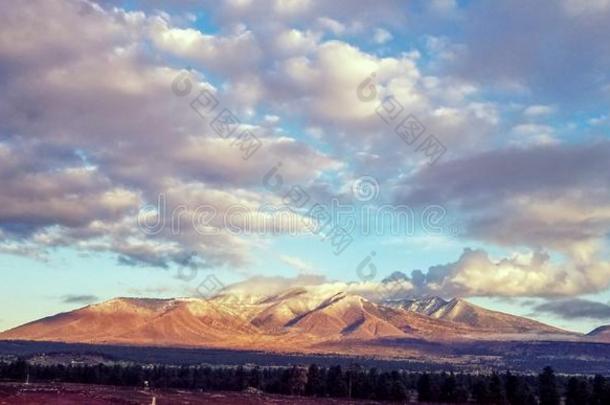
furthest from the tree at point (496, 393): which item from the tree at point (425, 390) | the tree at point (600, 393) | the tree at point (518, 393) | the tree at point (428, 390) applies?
the tree at point (600, 393)

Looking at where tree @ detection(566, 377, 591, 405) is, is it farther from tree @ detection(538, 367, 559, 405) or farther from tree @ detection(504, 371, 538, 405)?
tree @ detection(504, 371, 538, 405)

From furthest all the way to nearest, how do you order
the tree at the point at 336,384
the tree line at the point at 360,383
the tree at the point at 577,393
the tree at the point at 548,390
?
the tree at the point at 336,384, the tree line at the point at 360,383, the tree at the point at 548,390, the tree at the point at 577,393

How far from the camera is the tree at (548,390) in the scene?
12862 cm

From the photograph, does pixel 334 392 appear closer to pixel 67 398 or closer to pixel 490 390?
pixel 490 390

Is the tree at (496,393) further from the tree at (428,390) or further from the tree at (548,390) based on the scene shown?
the tree at (428,390)

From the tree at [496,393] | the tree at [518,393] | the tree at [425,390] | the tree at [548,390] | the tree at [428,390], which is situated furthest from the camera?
the tree at [425,390]

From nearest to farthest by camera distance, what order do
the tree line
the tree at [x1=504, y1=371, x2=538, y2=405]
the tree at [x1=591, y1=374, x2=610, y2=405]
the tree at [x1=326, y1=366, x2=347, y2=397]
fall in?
the tree at [x1=591, y1=374, x2=610, y2=405]
the tree at [x1=504, y1=371, x2=538, y2=405]
the tree line
the tree at [x1=326, y1=366, x2=347, y2=397]

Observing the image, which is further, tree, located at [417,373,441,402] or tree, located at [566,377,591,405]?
tree, located at [417,373,441,402]

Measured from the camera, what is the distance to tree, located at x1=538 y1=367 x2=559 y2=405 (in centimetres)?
12862

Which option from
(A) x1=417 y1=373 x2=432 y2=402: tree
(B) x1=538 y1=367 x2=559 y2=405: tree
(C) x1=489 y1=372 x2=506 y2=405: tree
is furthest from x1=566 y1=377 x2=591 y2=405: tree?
(A) x1=417 y1=373 x2=432 y2=402: tree

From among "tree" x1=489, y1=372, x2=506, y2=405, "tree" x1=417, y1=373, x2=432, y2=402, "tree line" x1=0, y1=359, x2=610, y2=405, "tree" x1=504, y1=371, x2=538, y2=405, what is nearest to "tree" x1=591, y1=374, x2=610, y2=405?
"tree line" x1=0, y1=359, x2=610, y2=405

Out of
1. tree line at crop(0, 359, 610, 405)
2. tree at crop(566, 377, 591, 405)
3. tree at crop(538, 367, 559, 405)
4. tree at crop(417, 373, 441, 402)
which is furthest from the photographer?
tree at crop(417, 373, 441, 402)

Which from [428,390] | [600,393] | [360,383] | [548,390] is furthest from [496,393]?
[360,383]

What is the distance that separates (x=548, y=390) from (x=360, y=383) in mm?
38118
